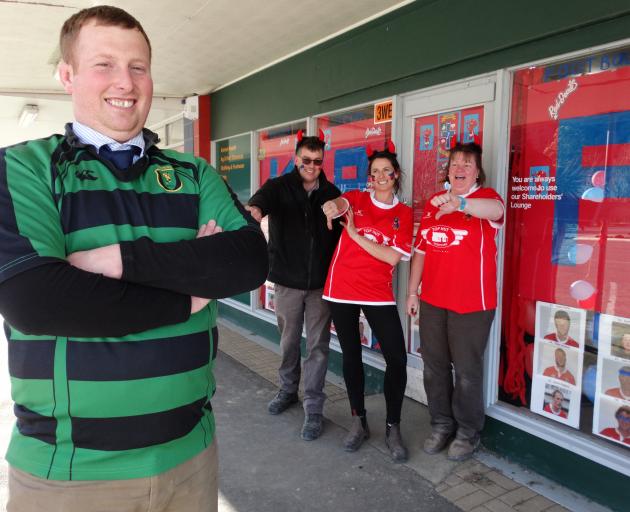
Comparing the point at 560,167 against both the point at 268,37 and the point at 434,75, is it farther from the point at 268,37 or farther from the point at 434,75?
the point at 268,37

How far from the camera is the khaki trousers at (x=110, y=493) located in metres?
1.22

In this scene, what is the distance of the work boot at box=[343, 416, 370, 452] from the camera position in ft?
11.4

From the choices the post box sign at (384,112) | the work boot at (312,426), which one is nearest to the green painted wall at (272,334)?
the work boot at (312,426)

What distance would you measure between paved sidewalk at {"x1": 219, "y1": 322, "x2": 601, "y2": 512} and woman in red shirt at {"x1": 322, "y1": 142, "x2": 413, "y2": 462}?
19cm

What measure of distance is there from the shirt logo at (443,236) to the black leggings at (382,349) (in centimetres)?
49

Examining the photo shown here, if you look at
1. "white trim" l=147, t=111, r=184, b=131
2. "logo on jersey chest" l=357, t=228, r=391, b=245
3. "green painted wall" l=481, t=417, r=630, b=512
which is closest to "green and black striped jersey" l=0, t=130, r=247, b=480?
"logo on jersey chest" l=357, t=228, r=391, b=245

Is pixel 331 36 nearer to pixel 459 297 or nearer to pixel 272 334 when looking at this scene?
pixel 459 297

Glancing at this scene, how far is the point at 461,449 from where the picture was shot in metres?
3.33

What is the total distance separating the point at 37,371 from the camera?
122 centimetres

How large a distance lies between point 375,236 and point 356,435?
1332 millimetres

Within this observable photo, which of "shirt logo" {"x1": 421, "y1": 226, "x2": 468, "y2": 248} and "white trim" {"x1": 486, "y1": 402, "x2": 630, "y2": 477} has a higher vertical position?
"shirt logo" {"x1": 421, "y1": 226, "x2": 468, "y2": 248}

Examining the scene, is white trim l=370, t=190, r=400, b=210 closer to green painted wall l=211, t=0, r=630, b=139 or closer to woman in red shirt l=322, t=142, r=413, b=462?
woman in red shirt l=322, t=142, r=413, b=462


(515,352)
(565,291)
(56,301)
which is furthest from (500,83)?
(56,301)

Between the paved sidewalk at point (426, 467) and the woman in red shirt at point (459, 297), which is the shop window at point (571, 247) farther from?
the paved sidewalk at point (426, 467)
